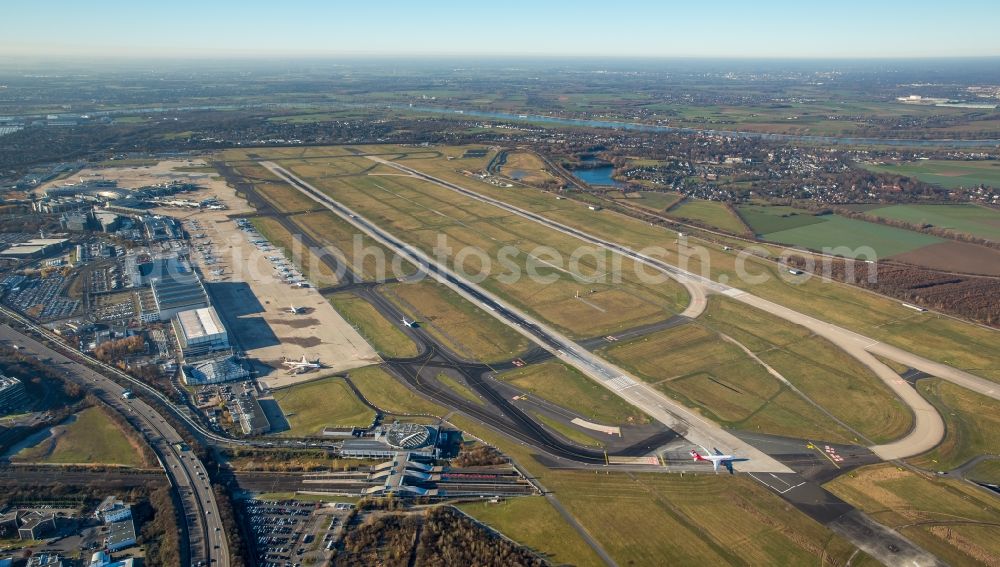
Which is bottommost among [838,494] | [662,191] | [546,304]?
[838,494]

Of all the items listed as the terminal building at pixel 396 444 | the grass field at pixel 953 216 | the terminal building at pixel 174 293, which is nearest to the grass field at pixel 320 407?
the terminal building at pixel 396 444

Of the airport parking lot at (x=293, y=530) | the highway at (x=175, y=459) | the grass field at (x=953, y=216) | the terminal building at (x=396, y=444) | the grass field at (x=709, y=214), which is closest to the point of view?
the airport parking lot at (x=293, y=530)

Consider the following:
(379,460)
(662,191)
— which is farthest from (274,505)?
(662,191)

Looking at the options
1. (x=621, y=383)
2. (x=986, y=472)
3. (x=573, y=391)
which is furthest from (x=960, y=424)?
(x=573, y=391)

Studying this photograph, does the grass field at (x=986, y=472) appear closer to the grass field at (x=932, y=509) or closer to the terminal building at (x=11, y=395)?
the grass field at (x=932, y=509)

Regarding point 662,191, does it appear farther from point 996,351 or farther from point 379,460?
point 379,460

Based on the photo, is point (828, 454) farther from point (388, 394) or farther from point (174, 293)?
point (174, 293)

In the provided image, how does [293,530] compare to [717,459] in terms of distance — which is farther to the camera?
[717,459]
